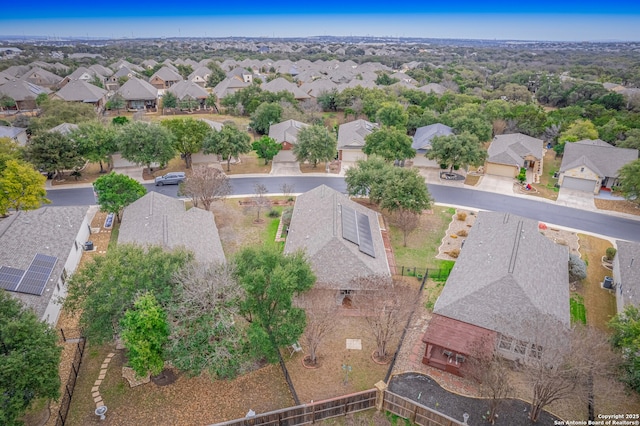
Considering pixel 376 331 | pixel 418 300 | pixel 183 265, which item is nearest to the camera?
pixel 183 265

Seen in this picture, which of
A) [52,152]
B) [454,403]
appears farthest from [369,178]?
[52,152]

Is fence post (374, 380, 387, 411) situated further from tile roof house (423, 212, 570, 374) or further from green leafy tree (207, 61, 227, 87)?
green leafy tree (207, 61, 227, 87)

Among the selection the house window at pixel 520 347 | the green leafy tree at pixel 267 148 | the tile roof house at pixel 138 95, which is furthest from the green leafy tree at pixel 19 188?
the tile roof house at pixel 138 95

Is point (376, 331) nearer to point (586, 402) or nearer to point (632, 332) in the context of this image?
point (586, 402)

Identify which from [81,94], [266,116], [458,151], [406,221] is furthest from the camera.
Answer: [81,94]

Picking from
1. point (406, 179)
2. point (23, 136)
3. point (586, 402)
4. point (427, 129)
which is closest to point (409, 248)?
point (406, 179)

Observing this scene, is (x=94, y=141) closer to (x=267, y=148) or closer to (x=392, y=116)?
(x=267, y=148)
